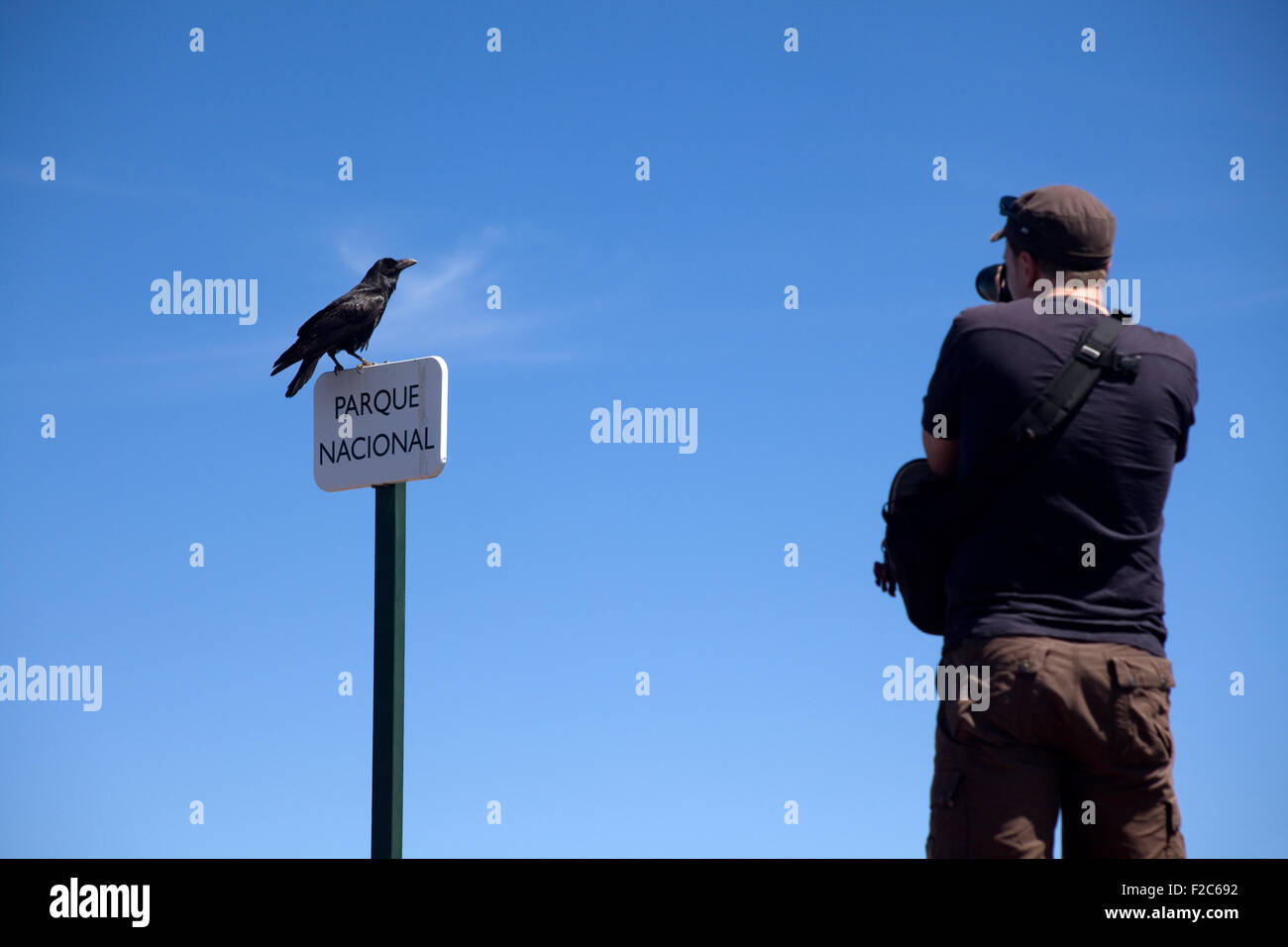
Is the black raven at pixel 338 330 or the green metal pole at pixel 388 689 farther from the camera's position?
the black raven at pixel 338 330

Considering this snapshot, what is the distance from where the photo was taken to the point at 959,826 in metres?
2.46

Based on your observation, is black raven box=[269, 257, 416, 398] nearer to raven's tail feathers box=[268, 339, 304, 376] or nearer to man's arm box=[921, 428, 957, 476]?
raven's tail feathers box=[268, 339, 304, 376]

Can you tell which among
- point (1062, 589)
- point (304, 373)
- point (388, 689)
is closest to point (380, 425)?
point (388, 689)

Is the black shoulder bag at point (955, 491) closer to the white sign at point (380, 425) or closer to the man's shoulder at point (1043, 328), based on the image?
the man's shoulder at point (1043, 328)

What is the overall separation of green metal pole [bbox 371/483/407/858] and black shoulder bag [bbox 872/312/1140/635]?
2.60m

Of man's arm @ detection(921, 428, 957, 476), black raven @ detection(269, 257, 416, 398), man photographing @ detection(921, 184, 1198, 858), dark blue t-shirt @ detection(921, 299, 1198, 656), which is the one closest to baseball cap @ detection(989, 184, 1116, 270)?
man photographing @ detection(921, 184, 1198, 858)

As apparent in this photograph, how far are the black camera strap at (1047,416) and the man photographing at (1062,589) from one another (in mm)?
20

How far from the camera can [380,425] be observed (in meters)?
5.75

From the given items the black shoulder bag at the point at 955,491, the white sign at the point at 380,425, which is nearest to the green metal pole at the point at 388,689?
the white sign at the point at 380,425

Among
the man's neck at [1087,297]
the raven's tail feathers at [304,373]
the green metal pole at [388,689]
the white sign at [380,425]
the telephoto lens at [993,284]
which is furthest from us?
the raven's tail feathers at [304,373]

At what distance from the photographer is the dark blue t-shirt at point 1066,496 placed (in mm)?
2516

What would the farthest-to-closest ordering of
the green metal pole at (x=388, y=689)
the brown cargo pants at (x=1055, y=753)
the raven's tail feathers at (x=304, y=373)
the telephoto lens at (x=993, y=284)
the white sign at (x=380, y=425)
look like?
1. the raven's tail feathers at (x=304, y=373)
2. the white sign at (x=380, y=425)
3. the green metal pole at (x=388, y=689)
4. the telephoto lens at (x=993, y=284)
5. the brown cargo pants at (x=1055, y=753)

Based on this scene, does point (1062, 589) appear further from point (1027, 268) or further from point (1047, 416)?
point (1027, 268)
